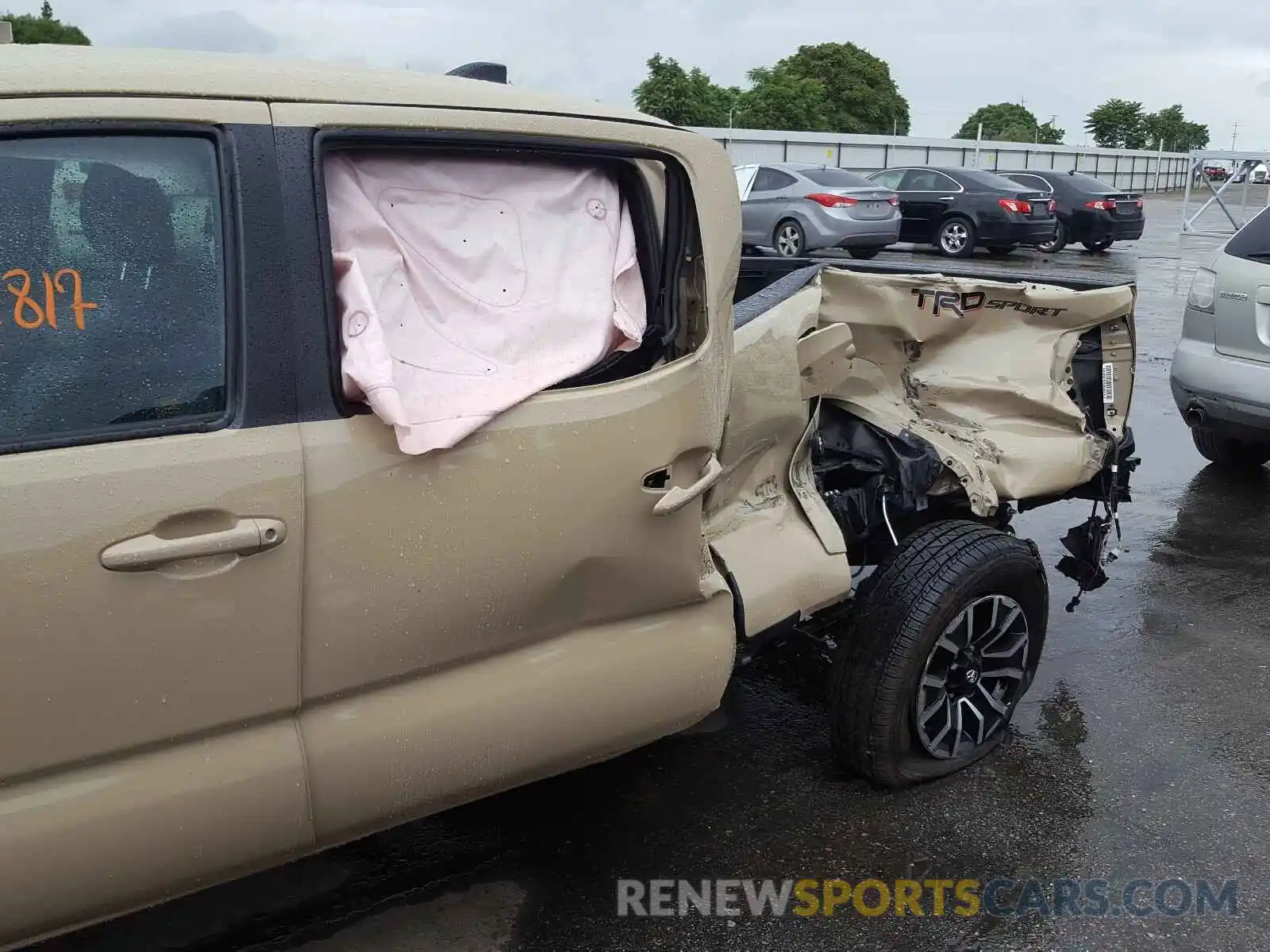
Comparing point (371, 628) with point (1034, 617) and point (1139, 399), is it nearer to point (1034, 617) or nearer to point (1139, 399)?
point (1034, 617)

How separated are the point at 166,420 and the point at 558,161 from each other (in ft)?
3.23

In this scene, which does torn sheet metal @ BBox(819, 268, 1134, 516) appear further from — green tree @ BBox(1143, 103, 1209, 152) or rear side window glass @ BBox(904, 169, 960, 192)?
green tree @ BBox(1143, 103, 1209, 152)

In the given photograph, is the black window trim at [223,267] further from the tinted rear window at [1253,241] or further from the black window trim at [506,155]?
the tinted rear window at [1253,241]

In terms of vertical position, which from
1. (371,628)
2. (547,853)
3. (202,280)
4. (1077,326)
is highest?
(202,280)

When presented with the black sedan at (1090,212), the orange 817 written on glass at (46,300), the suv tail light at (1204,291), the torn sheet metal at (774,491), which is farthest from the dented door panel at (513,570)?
the black sedan at (1090,212)

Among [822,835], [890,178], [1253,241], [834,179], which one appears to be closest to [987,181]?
[890,178]

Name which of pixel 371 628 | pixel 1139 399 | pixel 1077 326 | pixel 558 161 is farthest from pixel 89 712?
pixel 1139 399

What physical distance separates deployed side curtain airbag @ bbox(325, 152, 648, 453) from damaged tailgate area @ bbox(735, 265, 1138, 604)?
1023mm

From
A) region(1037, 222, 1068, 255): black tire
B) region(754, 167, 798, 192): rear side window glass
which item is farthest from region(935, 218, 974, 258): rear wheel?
region(754, 167, 798, 192): rear side window glass

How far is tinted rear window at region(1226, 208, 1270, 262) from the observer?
Result: 5.84 m

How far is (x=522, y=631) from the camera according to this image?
2.37 metres

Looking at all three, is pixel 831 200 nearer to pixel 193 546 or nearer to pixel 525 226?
pixel 525 226

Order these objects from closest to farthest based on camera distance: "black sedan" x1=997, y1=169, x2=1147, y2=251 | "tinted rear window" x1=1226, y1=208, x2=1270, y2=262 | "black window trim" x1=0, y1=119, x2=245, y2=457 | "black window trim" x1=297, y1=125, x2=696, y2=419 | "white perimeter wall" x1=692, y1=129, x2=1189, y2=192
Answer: "black window trim" x1=0, y1=119, x2=245, y2=457 < "black window trim" x1=297, y1=125, x2=696, y2=419 < "tinted rear window" x1=1226, y1=208, x2=1270, y2=262 < "black sedan" x1=997, y1=169, x2=1147, y2=251 < "white perimeter wall" x1=692, y1=129, x2=1189, y2=192

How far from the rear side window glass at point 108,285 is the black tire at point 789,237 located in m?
16.3
